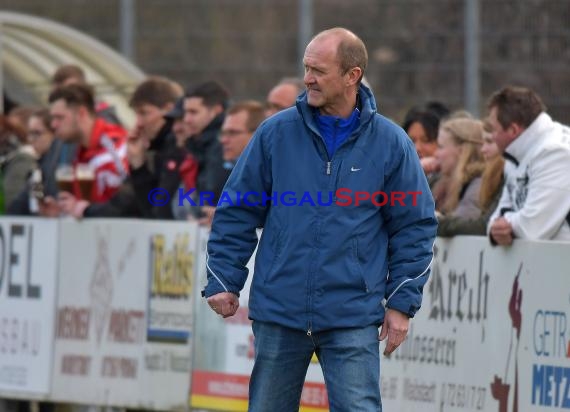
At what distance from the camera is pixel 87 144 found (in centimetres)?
1302

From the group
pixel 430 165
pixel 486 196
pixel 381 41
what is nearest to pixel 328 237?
pixel 486 196

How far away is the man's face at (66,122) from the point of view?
13078mm

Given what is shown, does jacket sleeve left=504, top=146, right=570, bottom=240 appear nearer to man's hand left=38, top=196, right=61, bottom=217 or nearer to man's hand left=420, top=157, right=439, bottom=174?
man's hand left=420, top=157, right=439, bottom=174

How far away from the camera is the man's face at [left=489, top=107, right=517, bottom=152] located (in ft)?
31.2

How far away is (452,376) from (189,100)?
Result: 11.4ft

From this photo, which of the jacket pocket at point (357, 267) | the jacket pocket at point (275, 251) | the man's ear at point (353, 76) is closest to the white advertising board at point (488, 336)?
the jacket pocket at point (357, 267)

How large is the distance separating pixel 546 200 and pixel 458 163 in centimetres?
149

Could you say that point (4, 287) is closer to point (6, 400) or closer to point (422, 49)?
point (6, 400)

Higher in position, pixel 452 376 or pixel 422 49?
pixel 422 49

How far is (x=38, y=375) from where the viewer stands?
41.8 feet

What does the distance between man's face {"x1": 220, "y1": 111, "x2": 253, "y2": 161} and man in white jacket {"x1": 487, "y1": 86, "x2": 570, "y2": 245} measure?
8.04 ft

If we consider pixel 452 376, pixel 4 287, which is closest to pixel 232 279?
pixel 452 376

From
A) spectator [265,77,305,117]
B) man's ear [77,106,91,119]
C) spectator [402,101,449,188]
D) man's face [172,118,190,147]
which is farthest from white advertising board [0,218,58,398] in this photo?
spectator [402,101,449,188]

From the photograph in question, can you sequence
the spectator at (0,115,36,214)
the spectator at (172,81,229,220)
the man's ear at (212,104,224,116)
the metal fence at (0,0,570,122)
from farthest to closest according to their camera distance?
the metal fence at (0,0,570,122) → the spectator at (0,115,36,214) → the man's ear at (212,104,224,116) → the spectator at (172,81,229,220)
